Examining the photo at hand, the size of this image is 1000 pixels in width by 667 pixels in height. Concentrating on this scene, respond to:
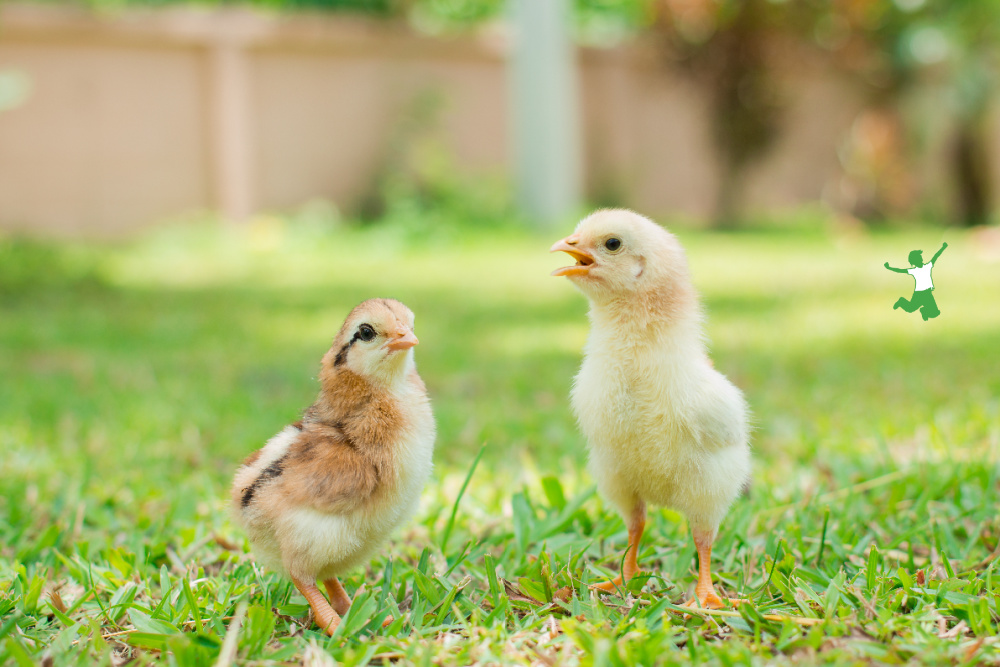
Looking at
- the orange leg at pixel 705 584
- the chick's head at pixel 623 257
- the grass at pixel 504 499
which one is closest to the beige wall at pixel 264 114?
the grass at pixel 504 499

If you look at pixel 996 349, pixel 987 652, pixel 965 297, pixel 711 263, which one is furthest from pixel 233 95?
pixel 987 652

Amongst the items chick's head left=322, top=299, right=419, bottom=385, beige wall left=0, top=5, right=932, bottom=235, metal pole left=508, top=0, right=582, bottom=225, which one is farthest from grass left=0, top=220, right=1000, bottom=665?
metal pole left=508, top=0, right=582, bottom=225

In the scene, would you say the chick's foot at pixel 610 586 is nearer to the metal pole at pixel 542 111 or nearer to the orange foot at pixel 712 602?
the orange foot at pixel 712 602

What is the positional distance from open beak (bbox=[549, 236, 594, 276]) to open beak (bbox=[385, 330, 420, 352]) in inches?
13.5

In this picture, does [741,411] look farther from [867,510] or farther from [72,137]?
[72,137]

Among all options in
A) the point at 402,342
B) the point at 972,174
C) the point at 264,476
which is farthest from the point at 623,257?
the point at 972,174

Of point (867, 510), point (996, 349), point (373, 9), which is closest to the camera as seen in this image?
point (867, 510)

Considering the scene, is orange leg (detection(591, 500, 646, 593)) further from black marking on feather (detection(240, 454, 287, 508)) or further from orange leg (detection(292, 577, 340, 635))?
black marking on feather (detection(240, 454, 287, 508))

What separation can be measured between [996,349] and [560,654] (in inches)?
157

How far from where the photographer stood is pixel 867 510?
2625mm

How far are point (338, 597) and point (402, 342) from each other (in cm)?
63

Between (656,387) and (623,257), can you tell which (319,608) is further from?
(623,257)

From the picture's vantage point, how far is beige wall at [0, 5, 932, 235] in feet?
34.1

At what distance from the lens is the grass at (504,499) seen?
1.85 metres
